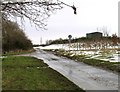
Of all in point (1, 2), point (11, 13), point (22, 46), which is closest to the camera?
point (1, 2)

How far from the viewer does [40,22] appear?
36.6 feet

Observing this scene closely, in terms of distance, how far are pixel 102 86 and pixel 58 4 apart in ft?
15.6

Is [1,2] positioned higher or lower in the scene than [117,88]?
A: higher

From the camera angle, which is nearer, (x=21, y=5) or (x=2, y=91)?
(x=21, y=5)

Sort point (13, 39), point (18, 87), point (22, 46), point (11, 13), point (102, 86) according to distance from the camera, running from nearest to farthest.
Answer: point (11, 13), point (18, 87), point (102, 86), point (13, 39), point (22, 46)

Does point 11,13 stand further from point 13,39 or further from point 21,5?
point 13,39

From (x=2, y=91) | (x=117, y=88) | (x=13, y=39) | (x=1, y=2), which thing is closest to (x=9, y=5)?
(x=1, y=2)

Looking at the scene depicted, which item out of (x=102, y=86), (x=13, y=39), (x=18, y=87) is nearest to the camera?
(x=18, y=87)

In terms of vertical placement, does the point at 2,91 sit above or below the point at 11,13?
below

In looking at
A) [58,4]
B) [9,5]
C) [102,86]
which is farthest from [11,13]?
[102,86]

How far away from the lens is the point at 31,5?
10695mm

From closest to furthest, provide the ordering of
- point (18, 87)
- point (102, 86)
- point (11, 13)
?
point (11, 13) → point (18, 87) → point (102, 86)

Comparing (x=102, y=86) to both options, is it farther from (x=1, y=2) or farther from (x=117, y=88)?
(x=1, y=2)

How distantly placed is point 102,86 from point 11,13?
204 inches
